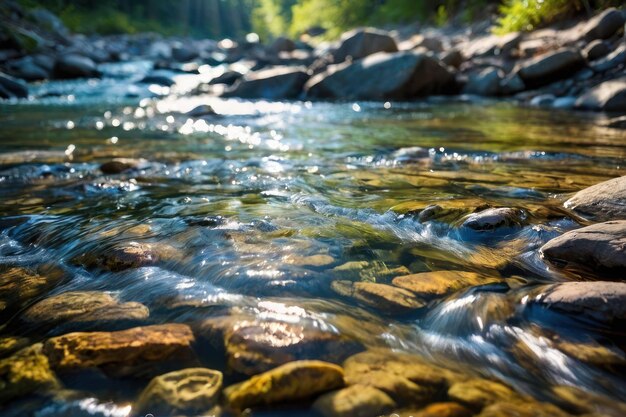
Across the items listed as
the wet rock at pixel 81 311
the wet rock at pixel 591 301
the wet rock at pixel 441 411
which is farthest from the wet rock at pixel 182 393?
the wet rock at pixel 591 301

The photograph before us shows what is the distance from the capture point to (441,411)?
47.6 inches

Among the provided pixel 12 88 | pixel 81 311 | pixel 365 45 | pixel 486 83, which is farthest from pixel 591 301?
pixel 365 45

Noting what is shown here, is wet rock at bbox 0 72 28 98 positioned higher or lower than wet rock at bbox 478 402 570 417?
higher

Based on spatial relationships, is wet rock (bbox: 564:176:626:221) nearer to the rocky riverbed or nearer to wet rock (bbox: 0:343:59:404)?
the rocky riverbed

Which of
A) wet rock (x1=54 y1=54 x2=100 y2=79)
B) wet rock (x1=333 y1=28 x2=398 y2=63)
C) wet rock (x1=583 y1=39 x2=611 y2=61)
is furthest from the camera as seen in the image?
wet rock (x1=54 y1=54 x2=100 y2=79)

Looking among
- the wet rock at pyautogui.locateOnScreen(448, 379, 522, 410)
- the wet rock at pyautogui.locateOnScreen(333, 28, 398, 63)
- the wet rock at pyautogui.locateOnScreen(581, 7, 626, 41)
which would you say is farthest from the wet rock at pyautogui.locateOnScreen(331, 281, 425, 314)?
the wet rock at pyautogui.locateOnScreen(333, 28, 398, 63)

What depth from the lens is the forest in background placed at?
1334 cm

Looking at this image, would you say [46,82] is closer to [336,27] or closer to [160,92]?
[160,92]

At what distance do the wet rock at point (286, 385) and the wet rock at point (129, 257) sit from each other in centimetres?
99

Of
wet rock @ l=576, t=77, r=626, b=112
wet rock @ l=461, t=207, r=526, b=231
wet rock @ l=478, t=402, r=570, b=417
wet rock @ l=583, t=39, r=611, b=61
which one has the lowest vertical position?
wet rock @ l=478, t=402, r=570, b=417

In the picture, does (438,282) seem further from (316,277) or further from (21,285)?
(21,285)

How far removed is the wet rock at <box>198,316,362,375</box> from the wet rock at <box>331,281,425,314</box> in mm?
281

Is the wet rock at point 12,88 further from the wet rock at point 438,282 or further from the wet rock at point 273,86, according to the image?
the wet rock at point 438,282

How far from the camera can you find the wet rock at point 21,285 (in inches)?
71.1
